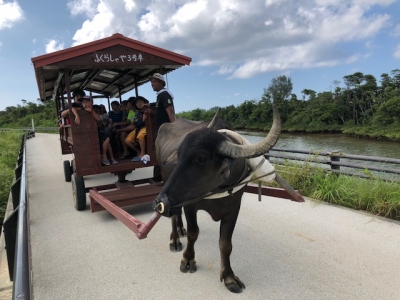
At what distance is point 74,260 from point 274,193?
233 centimetres

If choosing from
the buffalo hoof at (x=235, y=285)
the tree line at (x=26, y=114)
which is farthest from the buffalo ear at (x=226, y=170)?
the tree line at (x=26, y=114)

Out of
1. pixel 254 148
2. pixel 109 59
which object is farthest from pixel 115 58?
pixel 254 148

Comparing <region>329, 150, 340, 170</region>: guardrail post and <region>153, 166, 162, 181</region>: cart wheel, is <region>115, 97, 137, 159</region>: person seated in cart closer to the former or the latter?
<region>153, 166, 162, 181</region>: cart wheel

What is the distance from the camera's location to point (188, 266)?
323 cm

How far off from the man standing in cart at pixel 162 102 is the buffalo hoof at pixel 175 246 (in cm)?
181

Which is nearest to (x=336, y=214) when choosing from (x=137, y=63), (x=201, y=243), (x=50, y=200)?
(x=201, y=243)

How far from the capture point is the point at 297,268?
320cm

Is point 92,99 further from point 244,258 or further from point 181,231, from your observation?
point 244,258

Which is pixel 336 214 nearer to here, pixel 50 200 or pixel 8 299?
pixel 8 299

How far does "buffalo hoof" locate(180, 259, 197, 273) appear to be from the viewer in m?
3.21

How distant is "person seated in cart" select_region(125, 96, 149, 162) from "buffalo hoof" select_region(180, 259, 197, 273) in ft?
8.39

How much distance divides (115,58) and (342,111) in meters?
37.6

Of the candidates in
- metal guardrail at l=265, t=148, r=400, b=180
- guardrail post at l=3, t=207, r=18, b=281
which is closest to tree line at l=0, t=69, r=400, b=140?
metal guardrail at l=265, t=148, r=400, b=180

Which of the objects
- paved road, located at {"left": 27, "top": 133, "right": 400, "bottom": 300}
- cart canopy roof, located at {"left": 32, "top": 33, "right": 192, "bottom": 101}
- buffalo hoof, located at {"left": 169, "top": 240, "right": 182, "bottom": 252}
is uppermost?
cart canopy roof, located at {"left": 32, "top": 33, "right": 192, "bottom": 101}
